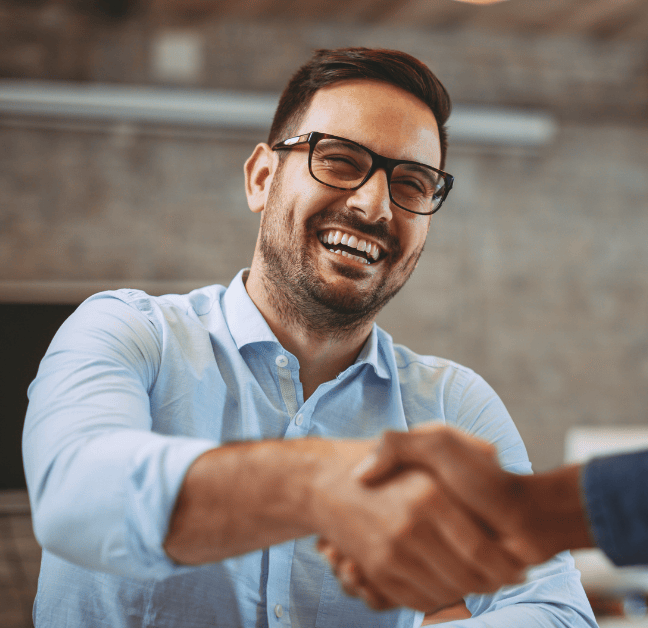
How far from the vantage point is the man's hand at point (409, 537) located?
62cm

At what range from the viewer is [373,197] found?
4.21 feet

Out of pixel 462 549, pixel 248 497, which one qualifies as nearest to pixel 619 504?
pixel 462 549

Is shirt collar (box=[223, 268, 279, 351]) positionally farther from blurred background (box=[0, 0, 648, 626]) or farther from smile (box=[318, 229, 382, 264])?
blurred background (box=[0, 0, 648, 626])

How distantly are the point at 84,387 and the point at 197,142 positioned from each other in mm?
4123

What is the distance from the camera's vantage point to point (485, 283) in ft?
16.4

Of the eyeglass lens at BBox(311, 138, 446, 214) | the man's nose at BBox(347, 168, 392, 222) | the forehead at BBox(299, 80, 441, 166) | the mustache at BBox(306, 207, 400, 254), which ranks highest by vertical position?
the forehead at BBox(299, 80, 441, 166)

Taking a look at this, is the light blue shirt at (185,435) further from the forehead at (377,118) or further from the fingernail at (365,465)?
the forehead at (377,118)

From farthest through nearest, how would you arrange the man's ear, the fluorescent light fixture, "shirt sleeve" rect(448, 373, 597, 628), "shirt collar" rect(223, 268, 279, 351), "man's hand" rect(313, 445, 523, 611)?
the fluorescent light fixture
the man's ear
"shirt collar" rect(223, 268, 279, 351)
"shirt sleeve" rect(448, 373, 597, 628)
"man's hand" rect(313, 445, 523, 611)

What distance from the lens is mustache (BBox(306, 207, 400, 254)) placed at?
1.30m

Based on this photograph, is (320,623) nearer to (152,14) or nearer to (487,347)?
(487,347)

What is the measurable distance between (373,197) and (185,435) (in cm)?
63

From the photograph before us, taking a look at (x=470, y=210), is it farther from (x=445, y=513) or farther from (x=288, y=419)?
(x=445, y=513)

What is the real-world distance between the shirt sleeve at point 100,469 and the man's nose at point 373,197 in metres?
0.63

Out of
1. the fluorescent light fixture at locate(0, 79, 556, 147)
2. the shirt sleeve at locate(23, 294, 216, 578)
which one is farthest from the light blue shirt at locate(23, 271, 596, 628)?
the fluorescent light fixture at locate(0, 79, 556, 147)
